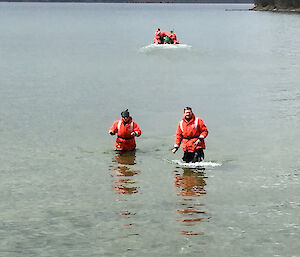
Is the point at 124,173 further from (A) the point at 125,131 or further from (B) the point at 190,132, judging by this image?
(B) the point at 190,132

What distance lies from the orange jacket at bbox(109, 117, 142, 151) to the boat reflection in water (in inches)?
15.3

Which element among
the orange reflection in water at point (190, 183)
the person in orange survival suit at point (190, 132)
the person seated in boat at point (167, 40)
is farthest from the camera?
the person seated in boat at point (167, 40)

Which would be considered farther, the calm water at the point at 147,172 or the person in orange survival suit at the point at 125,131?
the person in orange survival suit at the point at 125,131

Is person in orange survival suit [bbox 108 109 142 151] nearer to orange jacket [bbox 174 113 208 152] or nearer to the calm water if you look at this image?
the calm water

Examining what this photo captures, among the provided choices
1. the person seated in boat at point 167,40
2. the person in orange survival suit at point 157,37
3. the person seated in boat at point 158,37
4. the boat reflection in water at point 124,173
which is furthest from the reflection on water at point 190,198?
the person seated in boat at point 167,40

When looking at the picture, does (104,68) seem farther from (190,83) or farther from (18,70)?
(190,83)

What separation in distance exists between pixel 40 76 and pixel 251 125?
99.7 ft

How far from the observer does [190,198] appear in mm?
22812

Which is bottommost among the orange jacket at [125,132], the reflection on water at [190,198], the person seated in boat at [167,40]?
the reflection on water at [190,198]

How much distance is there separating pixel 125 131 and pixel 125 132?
0.34 ft

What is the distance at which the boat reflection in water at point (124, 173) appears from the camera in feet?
79.3

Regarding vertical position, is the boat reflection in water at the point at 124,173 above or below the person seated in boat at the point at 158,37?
below

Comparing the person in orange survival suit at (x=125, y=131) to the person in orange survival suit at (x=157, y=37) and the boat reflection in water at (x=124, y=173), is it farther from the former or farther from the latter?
the person in orange survival suit at (x=157, y=37)

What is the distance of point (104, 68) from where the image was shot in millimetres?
72750
